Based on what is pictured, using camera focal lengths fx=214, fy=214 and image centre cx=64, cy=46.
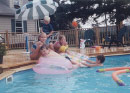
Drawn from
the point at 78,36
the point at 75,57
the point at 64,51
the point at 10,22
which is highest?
the point at 10,22

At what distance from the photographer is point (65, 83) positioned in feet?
14.7

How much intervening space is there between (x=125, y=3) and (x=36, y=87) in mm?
11995

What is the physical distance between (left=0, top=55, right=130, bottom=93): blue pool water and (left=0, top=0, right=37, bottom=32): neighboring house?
411 inches

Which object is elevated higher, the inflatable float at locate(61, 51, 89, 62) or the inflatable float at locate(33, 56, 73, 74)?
the inflatable float at locate(61, 51, 89, 62)

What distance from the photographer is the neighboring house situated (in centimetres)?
1534

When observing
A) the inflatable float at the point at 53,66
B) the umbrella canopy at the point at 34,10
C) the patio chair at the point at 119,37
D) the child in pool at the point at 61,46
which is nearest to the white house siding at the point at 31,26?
the patio chair at the point at 119,37

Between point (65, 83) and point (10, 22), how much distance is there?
12343 mm

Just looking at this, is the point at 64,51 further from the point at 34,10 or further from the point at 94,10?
the point at 94,10

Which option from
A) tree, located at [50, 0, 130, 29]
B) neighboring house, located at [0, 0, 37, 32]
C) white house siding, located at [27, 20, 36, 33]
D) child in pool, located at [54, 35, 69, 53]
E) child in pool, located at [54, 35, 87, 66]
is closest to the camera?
child in pool, located at [54, 35, 87, 66]

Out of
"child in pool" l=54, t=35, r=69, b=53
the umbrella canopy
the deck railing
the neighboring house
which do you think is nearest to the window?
the neighboring house

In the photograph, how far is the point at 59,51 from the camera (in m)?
6.81

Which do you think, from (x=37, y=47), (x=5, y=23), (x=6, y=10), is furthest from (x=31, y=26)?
(x=37, y=47)

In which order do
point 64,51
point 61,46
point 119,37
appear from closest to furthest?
point 64,51 < point 61,46 < point 119,37

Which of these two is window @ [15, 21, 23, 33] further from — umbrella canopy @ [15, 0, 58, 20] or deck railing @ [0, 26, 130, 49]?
umbrella canopy @ [15, 0, 58, 20]
